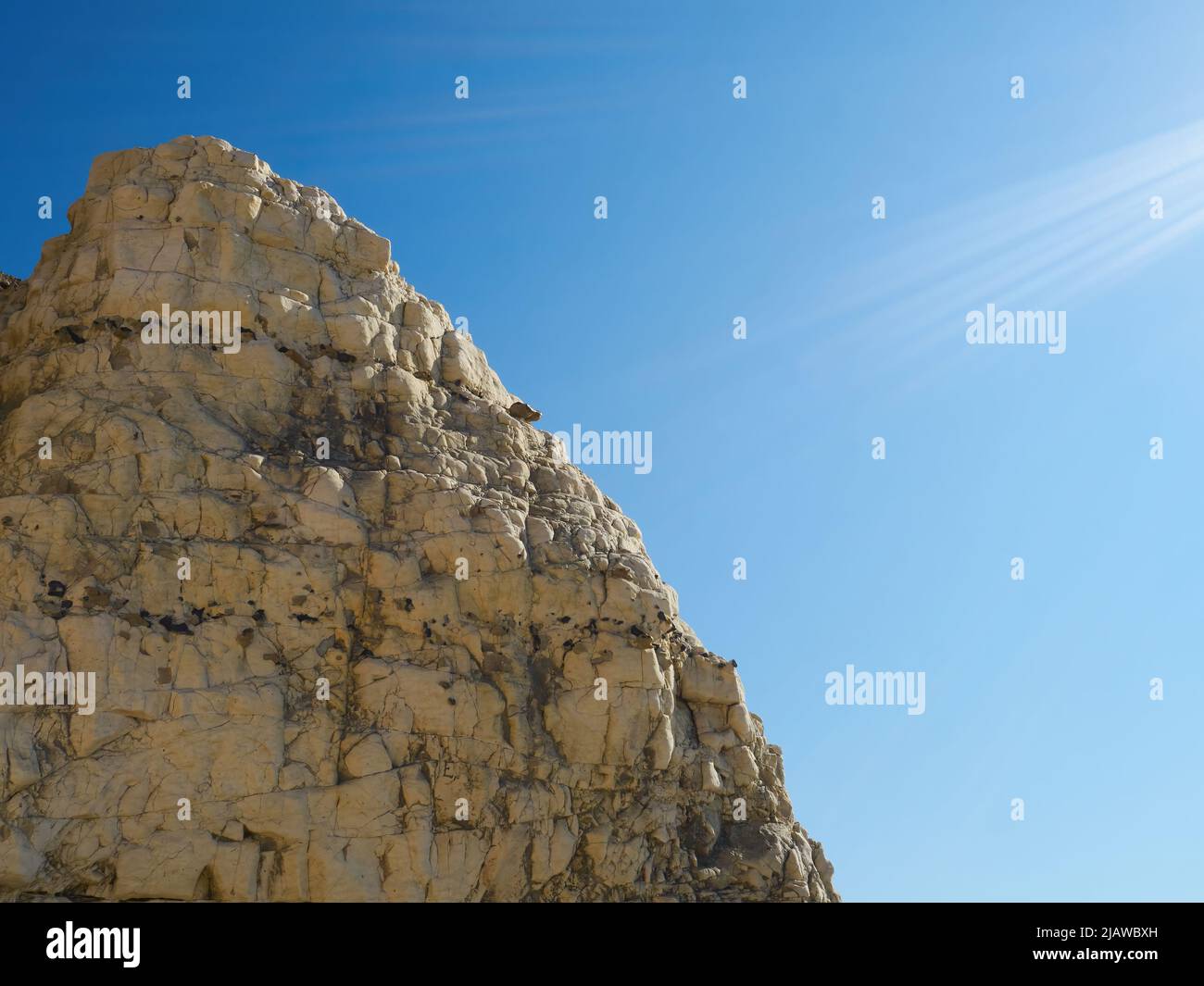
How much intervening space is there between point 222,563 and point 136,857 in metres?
8.45

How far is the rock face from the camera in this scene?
3588 centimetres

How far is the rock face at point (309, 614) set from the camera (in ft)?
118

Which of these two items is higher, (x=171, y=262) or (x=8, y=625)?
(x=171, y=262)

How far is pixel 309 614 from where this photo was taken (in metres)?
39.6

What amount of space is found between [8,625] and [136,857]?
22.5 ft

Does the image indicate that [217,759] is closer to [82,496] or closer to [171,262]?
[82,496]

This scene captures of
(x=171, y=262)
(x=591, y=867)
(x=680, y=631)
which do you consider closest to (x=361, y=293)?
(x=171, y=262)

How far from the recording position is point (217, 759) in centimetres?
3622
